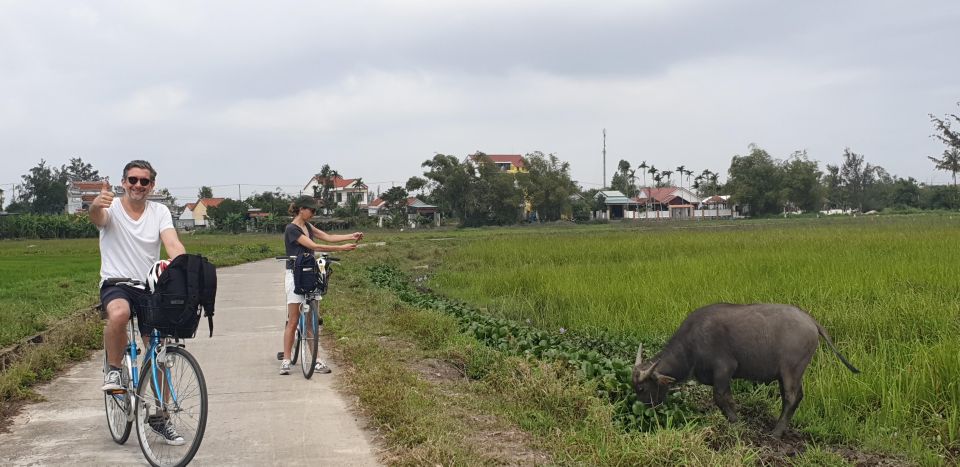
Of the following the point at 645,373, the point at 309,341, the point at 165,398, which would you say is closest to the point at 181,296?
the point at 165,398

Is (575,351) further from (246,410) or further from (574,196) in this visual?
(574,196)

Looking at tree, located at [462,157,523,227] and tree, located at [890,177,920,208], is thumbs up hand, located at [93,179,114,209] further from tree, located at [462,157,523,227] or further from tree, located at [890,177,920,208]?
tree, located at [890,177,920,208]

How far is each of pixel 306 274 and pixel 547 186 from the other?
5560cm

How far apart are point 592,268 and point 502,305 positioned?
3.19m

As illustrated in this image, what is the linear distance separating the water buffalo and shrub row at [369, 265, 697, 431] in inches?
7.1

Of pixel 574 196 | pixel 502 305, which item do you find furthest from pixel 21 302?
pixel 574 196

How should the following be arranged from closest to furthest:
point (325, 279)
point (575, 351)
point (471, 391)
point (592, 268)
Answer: point (471, 391)
point (325, 279)
point (575, 351)
point (592, 268)

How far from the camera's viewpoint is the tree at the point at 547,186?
60.8 m

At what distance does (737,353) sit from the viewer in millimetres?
4738

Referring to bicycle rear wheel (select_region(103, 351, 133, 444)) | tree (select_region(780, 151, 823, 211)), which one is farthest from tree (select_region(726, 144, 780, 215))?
bicycle rear wheel (select_region(103, 351, 133, 444))

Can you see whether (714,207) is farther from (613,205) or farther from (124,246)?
(124,246)

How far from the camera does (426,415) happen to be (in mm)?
4570

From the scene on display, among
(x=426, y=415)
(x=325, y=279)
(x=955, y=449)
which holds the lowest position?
(x=955, y=449)

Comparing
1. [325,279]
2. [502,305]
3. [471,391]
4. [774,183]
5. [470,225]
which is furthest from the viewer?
[774,183]
